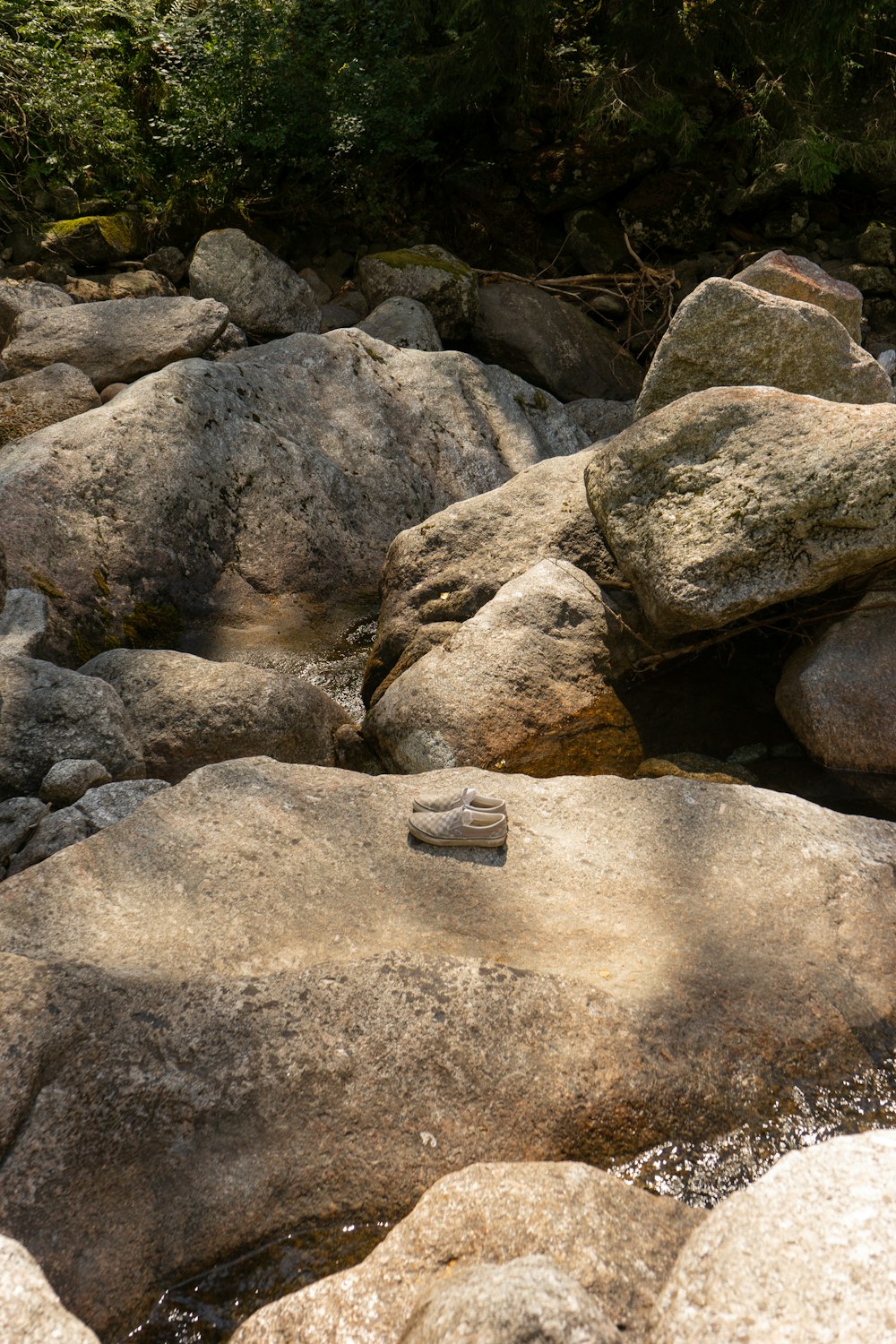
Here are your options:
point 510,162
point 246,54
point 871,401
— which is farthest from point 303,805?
point 510,162

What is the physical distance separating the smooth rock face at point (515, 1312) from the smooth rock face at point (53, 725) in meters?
2.56

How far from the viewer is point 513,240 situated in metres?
10.6

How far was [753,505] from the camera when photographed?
4266mm

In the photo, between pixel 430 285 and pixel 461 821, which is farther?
pixel 430 285

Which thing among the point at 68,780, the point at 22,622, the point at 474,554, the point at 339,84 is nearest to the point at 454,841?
the point at 68,780

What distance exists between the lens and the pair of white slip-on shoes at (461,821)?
10.00 ft

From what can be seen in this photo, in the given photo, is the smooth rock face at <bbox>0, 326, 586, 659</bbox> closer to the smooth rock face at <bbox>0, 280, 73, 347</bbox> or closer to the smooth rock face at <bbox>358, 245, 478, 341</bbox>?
the smooth rock face at <bbox>0, 280, 73, 347</bbox>

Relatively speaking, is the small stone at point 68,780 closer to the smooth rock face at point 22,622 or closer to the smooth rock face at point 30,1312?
the smooth rock face at point 22,622

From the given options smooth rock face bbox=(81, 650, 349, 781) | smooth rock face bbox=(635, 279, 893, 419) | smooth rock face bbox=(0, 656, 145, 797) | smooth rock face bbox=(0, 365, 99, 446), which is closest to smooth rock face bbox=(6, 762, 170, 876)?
smooth rock face bbox=(0, 656, 145, 797)

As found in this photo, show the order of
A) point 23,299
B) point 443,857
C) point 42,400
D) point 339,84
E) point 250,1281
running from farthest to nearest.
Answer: point 339,84
point 23,299
point 42,400
point 443,857
point 250,1281

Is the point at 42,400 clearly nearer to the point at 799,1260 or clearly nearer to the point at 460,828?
the point at 460,828

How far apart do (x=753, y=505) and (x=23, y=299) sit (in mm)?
5485

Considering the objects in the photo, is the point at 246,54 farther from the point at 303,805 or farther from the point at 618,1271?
the point at 618,1271

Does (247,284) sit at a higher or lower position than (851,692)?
higher
